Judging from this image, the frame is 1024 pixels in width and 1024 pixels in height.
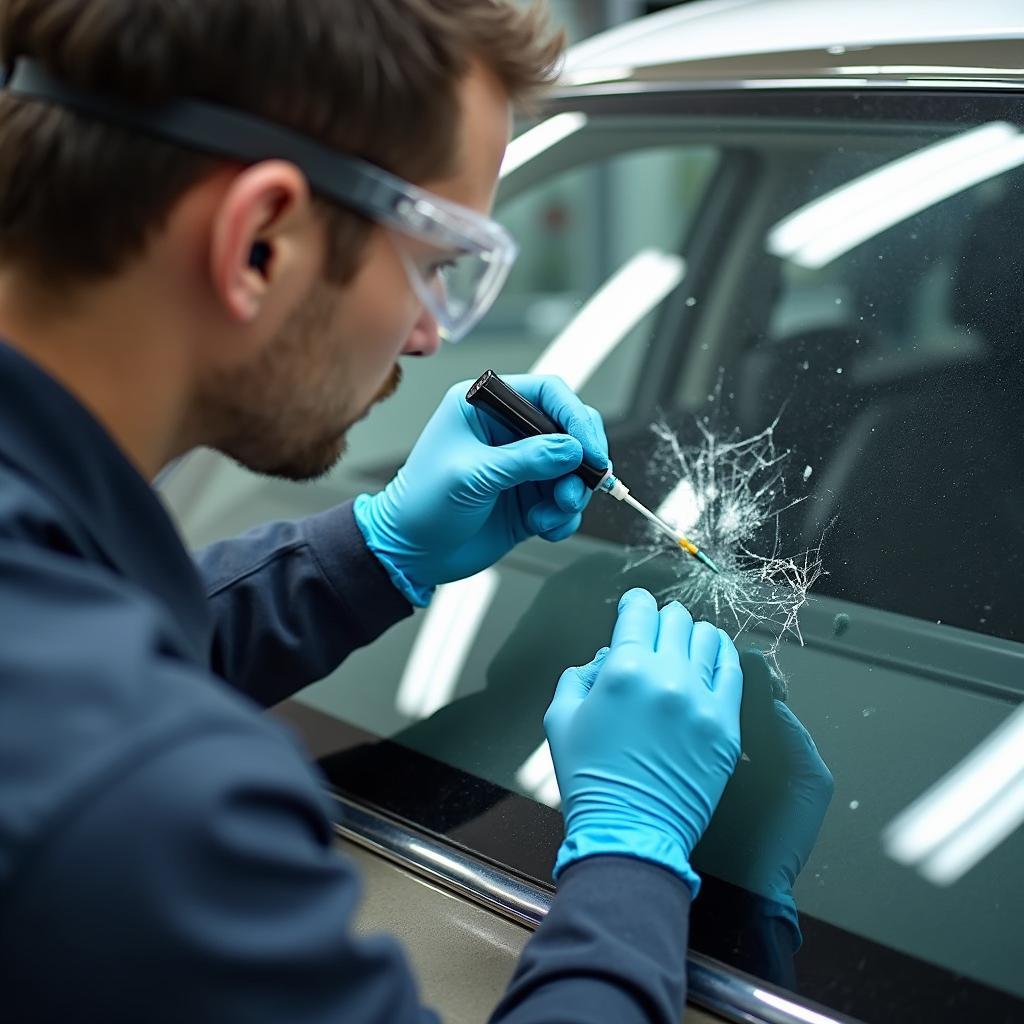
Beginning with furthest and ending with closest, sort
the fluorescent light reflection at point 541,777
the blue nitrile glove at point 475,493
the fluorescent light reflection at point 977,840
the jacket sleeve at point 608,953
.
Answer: the blue nitrile glove at point 475,493 < the fluorescent light reflection at point 541,777 < the fluorescent light reflection at point 977,840 < the jacket sleeve at point 608,953

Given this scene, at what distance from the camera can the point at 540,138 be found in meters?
1.92

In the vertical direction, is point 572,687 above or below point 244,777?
below

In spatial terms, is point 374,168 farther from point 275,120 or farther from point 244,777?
point 244,777

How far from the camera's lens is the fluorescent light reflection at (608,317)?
5.87 ft

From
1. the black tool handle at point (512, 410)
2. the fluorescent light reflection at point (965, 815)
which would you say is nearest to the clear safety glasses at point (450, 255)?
the black tool handle at point (512, 410)

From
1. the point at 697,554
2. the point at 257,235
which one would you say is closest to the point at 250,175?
the point at 257,235

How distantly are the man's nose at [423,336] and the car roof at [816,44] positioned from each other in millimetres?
789

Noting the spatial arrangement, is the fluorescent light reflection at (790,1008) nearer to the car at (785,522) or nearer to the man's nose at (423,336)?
the car at (785,522)

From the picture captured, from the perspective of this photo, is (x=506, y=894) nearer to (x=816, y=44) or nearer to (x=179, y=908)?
(x=179, y=908)

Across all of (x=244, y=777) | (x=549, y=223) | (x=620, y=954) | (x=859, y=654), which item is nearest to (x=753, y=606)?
(x=859, y=654)

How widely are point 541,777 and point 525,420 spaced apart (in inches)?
18.7

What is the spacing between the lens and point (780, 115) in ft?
5.31

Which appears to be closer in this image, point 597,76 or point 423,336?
point 423,336

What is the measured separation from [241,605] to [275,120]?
0.68 meters
